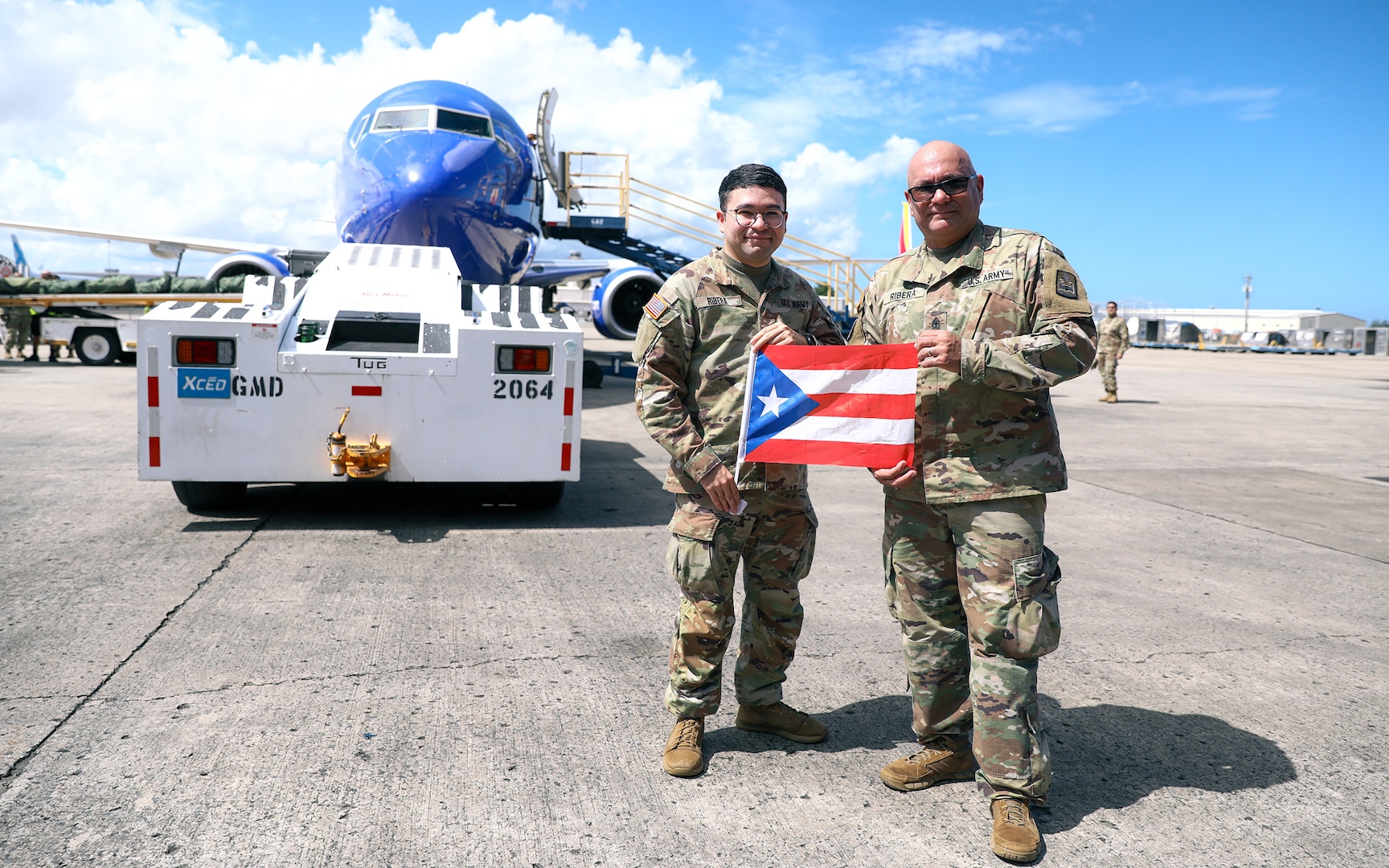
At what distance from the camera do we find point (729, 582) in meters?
2.95

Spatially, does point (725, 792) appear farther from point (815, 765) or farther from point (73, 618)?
point (73, 618)

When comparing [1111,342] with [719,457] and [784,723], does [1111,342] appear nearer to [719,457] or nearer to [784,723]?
[784,723]

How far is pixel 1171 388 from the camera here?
19.8m

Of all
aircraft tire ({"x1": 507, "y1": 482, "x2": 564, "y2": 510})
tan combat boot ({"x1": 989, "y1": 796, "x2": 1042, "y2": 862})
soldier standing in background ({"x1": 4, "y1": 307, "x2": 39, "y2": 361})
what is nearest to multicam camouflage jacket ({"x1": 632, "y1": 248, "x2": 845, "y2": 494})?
tan combat boot ({"x1": 989, "y1": 796, "x2": 1042, "y2": 862})

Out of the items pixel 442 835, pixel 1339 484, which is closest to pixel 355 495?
pixel 442 835

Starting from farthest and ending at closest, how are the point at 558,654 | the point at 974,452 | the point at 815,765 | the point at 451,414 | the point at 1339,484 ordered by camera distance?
the point at 1339,484
the point at 451,414
the point at 558,654
the point at 815,765
the point at 974,452

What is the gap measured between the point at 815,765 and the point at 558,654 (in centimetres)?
130

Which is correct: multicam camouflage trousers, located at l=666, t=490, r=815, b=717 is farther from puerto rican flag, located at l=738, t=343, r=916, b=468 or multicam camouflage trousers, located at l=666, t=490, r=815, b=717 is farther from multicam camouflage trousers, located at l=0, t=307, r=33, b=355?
multicam camouflage trousers, located at l=0, t=307, r=33, b=355

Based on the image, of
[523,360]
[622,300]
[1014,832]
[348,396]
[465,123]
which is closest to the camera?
[1014,832]

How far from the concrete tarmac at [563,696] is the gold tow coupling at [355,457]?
42 centimetres

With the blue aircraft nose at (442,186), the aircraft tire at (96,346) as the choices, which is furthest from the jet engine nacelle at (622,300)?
the aircraft tire at (96,346)

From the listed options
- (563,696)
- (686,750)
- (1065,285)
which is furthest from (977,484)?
(563,696)

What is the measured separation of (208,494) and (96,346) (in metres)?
16.9

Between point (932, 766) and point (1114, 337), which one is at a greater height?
point (1114, 337)
